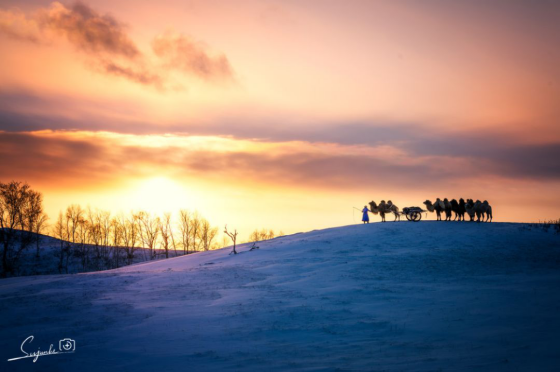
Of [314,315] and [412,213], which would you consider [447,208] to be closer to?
[412,213]

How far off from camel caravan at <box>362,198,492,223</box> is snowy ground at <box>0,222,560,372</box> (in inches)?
Result: 370

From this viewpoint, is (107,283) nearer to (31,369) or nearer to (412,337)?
(31,369)

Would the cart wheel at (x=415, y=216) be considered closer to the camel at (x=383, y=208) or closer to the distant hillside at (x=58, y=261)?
the camel at (x=383, y=208)

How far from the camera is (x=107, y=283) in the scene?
24.6m

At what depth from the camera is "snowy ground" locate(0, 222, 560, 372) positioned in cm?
1162

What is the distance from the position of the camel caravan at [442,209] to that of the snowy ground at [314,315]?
9.39 meters

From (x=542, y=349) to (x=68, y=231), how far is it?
91835mm

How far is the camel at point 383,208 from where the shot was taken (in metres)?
42.8

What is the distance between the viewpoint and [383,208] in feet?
141

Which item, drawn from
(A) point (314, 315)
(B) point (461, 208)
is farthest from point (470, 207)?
(A) point (314, 315)

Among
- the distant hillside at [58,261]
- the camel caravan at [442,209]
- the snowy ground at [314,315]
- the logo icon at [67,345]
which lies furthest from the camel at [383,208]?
the distant hillside at [58,261]

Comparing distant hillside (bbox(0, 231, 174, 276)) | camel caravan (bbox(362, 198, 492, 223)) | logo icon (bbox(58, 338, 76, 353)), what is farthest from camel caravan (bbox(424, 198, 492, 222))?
distant hillside (bbox(0, 231, 174, 276))

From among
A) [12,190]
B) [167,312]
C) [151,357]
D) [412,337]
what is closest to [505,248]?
[412,337]

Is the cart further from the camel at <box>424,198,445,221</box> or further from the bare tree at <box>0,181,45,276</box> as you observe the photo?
the bare tree at <box>0,181,45,276</box>
